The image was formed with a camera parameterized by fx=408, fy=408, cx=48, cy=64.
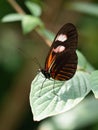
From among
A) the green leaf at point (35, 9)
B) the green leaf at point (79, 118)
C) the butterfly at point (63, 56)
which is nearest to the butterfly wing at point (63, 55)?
the butterfly at point (63, 56)

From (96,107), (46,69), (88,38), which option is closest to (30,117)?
(88,38)

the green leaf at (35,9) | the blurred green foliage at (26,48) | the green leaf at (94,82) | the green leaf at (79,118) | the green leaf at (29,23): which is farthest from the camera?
the blurred green foliage at (26,48)

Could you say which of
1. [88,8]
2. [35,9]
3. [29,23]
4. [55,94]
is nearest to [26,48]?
[88,8]

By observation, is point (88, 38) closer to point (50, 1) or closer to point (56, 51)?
point (50, 1)

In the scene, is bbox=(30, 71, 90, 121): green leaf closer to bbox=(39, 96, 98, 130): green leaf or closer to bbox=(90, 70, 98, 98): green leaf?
bbox=(90, 70, 98, 98): green leaf

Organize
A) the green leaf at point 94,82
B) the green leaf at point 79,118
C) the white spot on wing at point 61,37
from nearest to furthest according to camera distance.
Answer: the green leaf at point 94,82
the white spot on wing at point 61,37
the green leaf at point 79,118

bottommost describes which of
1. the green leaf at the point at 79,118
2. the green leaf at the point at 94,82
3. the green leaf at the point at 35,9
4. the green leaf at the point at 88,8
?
the green leaf at the point at 79,118

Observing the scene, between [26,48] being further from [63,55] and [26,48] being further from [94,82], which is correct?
[94,82]

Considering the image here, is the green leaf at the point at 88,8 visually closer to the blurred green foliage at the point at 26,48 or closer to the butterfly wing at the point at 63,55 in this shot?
the blurred green foliage at the point at 26,48
